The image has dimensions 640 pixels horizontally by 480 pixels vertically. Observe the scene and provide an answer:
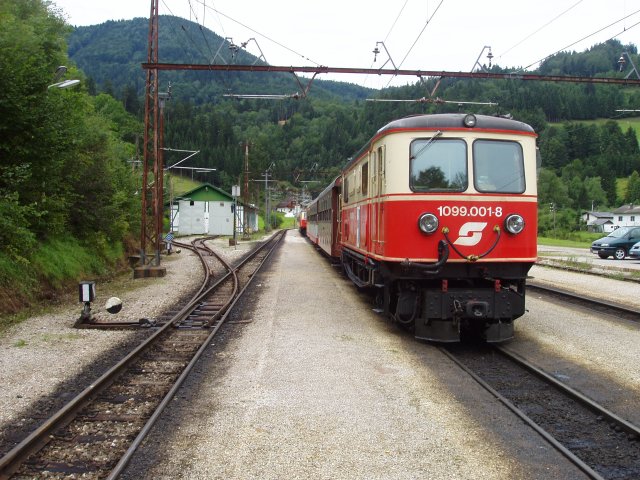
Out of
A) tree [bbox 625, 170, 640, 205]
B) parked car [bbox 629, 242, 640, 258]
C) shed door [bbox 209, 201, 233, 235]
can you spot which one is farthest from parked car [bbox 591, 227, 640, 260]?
tree [bbox 625, 170, 640, 205]

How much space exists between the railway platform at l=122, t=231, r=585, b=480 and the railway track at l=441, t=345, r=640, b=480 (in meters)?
0.19

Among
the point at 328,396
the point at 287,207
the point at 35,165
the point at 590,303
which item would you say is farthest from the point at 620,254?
the point at 287,207

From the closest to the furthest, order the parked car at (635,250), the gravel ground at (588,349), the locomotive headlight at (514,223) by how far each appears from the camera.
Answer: the gravel ground at (588,349) → the locomotive headlight at (514,223) → the parked car at (635,250)

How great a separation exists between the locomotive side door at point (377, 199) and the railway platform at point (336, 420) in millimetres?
1560

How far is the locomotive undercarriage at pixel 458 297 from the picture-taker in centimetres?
816

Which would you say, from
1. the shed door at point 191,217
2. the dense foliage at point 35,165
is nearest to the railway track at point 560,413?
the dense foliage at point 35,165

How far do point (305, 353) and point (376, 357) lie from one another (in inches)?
38.6

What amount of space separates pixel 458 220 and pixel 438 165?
859mm

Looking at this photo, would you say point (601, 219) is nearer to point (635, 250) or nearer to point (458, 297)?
point (635, 250)

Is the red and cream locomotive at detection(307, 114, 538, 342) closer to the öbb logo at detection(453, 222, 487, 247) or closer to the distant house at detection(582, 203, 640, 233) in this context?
the öbb logo at detection(453, 222, 487, 247)

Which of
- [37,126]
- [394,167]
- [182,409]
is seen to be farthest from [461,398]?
[37,126]

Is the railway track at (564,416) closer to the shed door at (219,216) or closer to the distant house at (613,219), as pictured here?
the shed door at (219,216)

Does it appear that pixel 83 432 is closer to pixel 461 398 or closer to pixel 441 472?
pixel 441 472

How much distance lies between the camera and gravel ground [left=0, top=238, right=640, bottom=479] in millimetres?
4551
